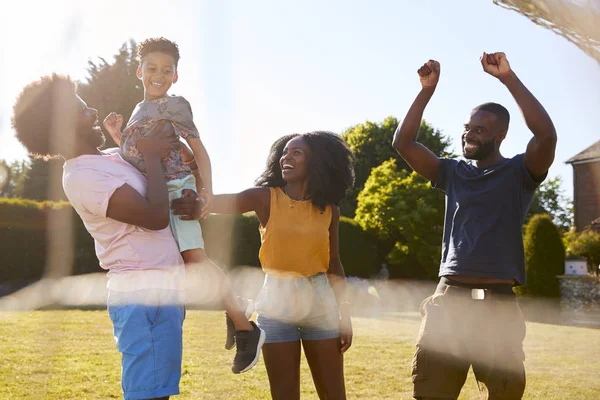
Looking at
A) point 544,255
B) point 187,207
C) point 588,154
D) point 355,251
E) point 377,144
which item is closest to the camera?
point 187,207

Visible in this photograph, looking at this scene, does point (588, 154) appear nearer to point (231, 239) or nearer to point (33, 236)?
point (231, 239)

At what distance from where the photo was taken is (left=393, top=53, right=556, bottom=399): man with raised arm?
140 inches

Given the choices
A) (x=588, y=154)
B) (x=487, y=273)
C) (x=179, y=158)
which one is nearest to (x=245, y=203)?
(x=179, y=158)

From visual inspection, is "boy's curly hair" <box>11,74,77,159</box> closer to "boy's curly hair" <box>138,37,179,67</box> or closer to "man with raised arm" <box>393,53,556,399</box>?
"boy's curly hair" <box>138,37,179,67</box>

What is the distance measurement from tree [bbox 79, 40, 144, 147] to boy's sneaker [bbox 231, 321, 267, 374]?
30833 mm

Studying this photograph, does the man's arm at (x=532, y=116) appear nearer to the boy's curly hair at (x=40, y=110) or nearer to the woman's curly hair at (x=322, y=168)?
the woman's curly hair at (x=322, y=168)

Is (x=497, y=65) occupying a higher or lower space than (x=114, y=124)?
higher

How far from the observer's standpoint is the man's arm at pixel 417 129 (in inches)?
152

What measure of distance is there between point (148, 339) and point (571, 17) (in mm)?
4497

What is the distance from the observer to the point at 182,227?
3.09 m

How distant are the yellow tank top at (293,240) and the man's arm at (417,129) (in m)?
0.67

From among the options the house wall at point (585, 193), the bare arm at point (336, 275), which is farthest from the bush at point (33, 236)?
the house wall at point (585, 193)

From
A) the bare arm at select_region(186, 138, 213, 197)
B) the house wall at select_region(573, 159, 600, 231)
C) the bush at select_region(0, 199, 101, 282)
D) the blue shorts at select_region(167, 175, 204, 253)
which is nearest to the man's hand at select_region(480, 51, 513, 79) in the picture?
the bare arm at select_region(186, 138, 213, 197)

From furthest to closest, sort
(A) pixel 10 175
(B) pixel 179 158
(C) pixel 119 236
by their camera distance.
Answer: (A) pixel 10 175, (B) pixel 179 158, (C) pixel 119 236
